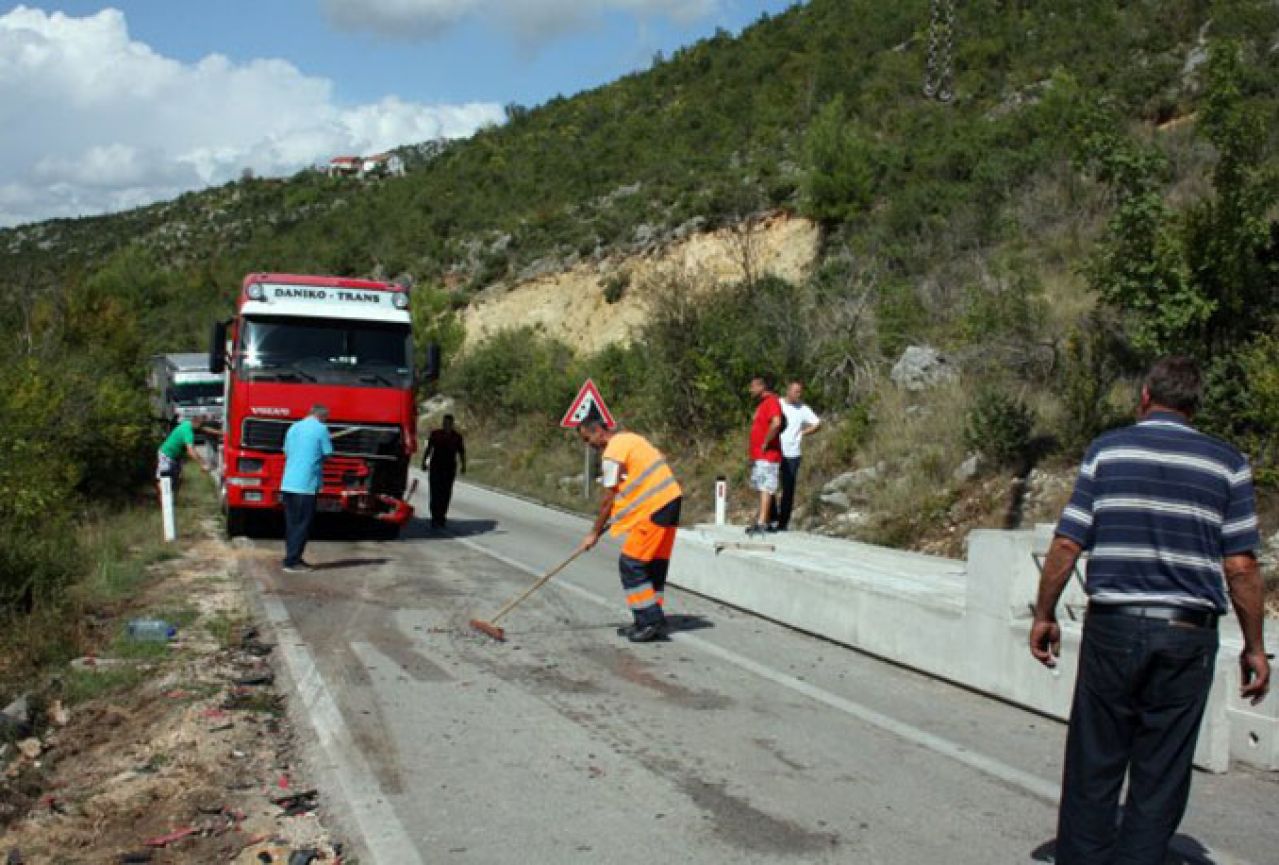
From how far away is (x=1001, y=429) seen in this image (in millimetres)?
15039

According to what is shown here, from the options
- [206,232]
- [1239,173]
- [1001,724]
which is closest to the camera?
[1001,724]

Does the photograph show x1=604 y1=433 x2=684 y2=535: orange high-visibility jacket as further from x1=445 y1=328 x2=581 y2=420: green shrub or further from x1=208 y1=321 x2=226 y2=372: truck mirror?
x1=445 y1=328 x2=581 y2=420: green shrub

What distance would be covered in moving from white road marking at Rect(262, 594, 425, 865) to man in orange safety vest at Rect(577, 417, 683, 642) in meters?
2.31

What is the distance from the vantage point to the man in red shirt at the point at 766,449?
13961 millimetres

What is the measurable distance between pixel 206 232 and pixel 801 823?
91.0 meters

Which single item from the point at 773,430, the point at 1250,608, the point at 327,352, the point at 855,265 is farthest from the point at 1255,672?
the point at 855,265

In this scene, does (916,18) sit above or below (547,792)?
above

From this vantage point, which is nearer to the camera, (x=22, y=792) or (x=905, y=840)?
(x=905, y=840)

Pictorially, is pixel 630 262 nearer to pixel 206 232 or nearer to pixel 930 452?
pixel 930 452

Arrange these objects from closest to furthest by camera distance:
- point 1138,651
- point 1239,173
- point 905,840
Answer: point 1138,651 → point 905,840 → point 1239,173

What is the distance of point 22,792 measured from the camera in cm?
592

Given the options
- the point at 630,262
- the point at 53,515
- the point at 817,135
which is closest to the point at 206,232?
the point at 630,262

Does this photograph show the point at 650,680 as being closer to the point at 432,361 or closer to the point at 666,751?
the point at 666,751

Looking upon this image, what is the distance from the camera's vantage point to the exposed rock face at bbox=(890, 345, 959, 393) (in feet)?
62.0
